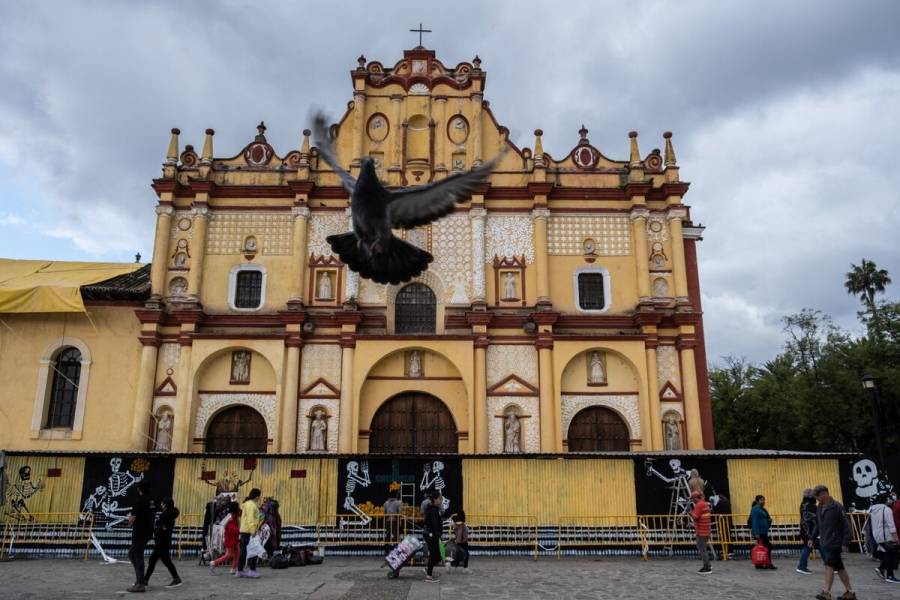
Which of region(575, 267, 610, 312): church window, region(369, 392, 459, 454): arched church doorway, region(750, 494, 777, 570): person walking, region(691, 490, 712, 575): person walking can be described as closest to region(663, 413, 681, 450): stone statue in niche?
region(575, 267, 610, 312): church window

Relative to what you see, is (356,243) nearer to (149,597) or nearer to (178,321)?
(149,597)

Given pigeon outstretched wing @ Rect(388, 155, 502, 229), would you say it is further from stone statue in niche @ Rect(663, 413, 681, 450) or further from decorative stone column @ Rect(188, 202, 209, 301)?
decorative stone column @ Rect(188, 202, 209, 301)

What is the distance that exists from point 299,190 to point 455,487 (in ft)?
40.2

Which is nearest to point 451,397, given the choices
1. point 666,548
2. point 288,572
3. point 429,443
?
point 429,443

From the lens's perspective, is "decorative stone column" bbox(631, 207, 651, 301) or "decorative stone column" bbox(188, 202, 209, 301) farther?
"decorative stone column" bbox(631, 207, 651, 301)

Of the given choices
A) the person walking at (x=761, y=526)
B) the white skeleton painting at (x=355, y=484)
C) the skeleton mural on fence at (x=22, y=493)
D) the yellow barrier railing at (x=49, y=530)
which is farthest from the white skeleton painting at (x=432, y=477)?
the skeleton mural on fence at (x=22, y=493)

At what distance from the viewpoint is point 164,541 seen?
36.6 ft

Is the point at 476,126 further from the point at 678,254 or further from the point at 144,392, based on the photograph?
the point at 144,392

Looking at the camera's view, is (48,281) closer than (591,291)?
Yes

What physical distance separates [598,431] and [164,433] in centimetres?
1352

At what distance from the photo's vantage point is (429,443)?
22125 millimetres

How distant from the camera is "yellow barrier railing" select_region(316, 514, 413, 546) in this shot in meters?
15.2

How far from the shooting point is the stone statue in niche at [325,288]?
23312mm

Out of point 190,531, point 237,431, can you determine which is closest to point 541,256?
point 237,431
